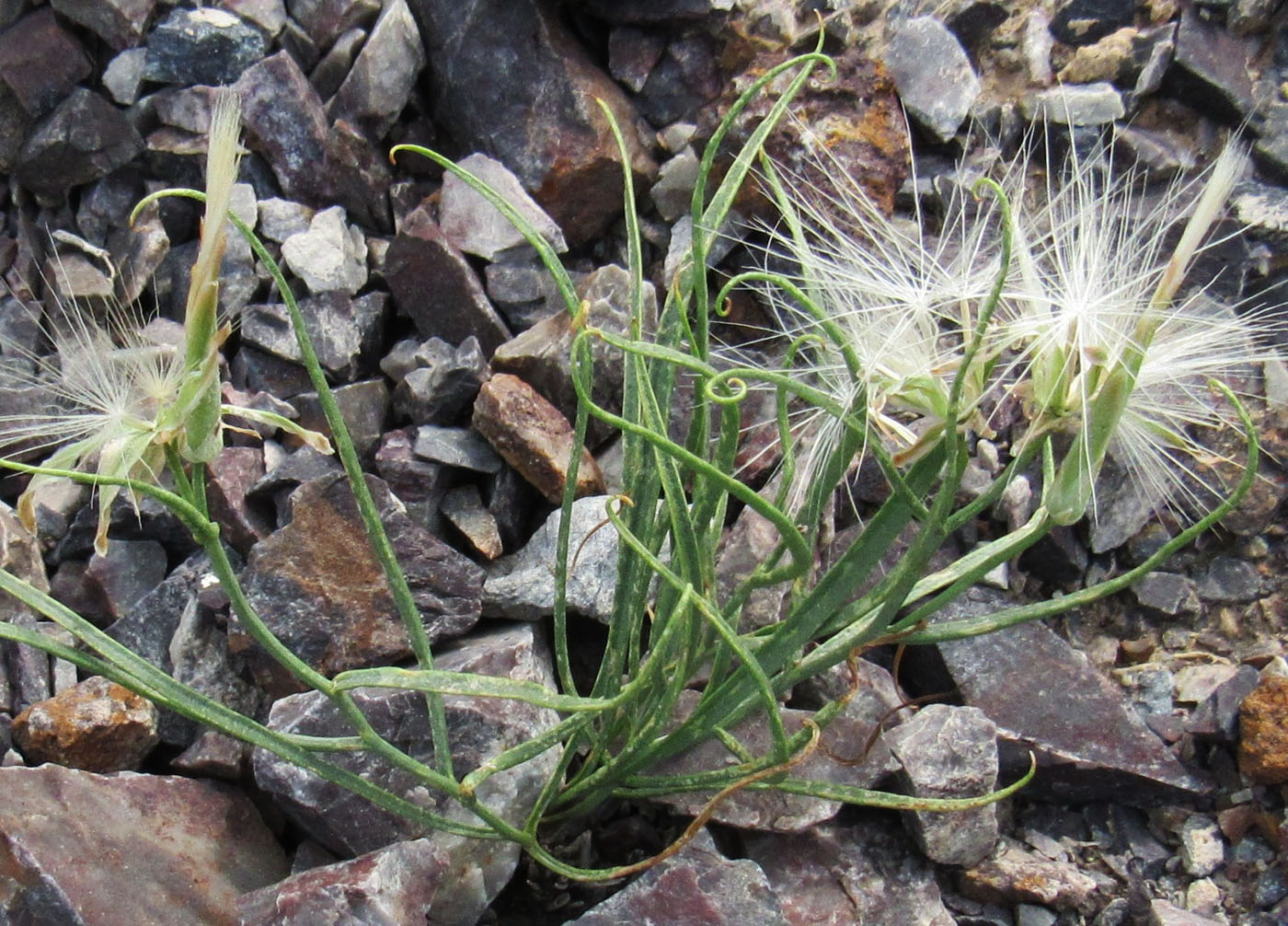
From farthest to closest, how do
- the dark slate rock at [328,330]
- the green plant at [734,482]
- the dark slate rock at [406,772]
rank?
the dark slate rock at [328,330]
the dark slate rock at [406,772]
the green plant at [734,482]

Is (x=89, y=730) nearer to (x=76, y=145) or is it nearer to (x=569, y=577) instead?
(x=569, y=577)

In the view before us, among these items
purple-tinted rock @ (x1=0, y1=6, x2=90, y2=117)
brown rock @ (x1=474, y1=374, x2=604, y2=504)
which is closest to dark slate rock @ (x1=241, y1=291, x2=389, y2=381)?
brown rock @ (x1=474, y1=374, x2=604, y2=504)

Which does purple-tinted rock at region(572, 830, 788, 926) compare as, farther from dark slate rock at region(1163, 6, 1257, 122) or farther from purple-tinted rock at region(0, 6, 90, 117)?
purple-tinted rock at region(0, 6, 90, 117)

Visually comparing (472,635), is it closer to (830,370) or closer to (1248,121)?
(830,370)

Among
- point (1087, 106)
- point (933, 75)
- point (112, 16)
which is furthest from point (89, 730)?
point (1087, 106)

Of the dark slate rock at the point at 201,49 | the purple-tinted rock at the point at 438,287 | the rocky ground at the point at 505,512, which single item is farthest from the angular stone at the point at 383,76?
the purple-tinted rock at the point at 438,287

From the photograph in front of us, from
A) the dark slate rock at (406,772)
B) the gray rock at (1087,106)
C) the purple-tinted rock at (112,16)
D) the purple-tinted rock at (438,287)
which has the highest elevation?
the gray rock at (1087,106)

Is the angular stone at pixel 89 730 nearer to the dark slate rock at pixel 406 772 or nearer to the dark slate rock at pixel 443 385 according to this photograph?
the dark slate rock at pixel 406 772
